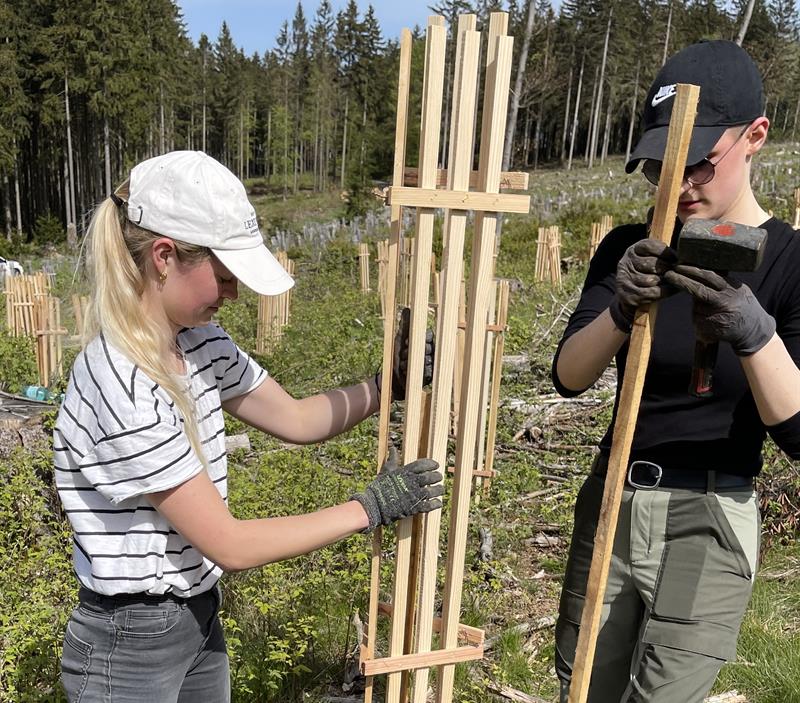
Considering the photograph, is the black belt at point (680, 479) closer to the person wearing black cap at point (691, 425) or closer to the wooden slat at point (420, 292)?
the person wearing black cap at point (691, 425)

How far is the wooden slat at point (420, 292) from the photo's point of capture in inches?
67.2

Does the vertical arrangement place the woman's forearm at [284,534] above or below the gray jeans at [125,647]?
above

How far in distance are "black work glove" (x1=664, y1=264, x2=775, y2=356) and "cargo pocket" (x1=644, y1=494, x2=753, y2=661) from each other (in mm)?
513

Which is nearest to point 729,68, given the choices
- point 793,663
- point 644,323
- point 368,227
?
point 644,323

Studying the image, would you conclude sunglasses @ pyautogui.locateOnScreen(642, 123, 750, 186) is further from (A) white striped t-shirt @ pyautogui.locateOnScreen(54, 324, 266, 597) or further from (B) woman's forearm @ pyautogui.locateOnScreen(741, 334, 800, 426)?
(A) white striped t-shirt @ pyautogui.locateOnScreen(54, 324, 266, 597)

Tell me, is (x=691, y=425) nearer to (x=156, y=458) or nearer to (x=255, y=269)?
(x=255, y=269)

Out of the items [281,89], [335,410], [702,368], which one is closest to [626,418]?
[702,368]

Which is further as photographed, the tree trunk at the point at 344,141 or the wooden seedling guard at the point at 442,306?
the tree trunk at the point at 344,141

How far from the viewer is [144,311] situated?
1.64 m

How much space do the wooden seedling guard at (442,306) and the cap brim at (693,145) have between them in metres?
0.31

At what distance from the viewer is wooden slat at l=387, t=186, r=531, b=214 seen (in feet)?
5.74

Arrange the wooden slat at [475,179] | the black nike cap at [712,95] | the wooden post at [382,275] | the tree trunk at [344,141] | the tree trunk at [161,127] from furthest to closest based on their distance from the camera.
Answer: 1. the tree trunk at [344,141]
2. the tree trunk at [161,127]
3. the wooden post at [382,275]
4. the wooden slat at [475,179]
5. the black nike cap at [712,95]

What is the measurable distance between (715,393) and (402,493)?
81 cm

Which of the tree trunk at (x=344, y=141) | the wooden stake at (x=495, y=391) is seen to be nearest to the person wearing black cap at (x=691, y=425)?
the wooden stake at (x=495, y=391)
